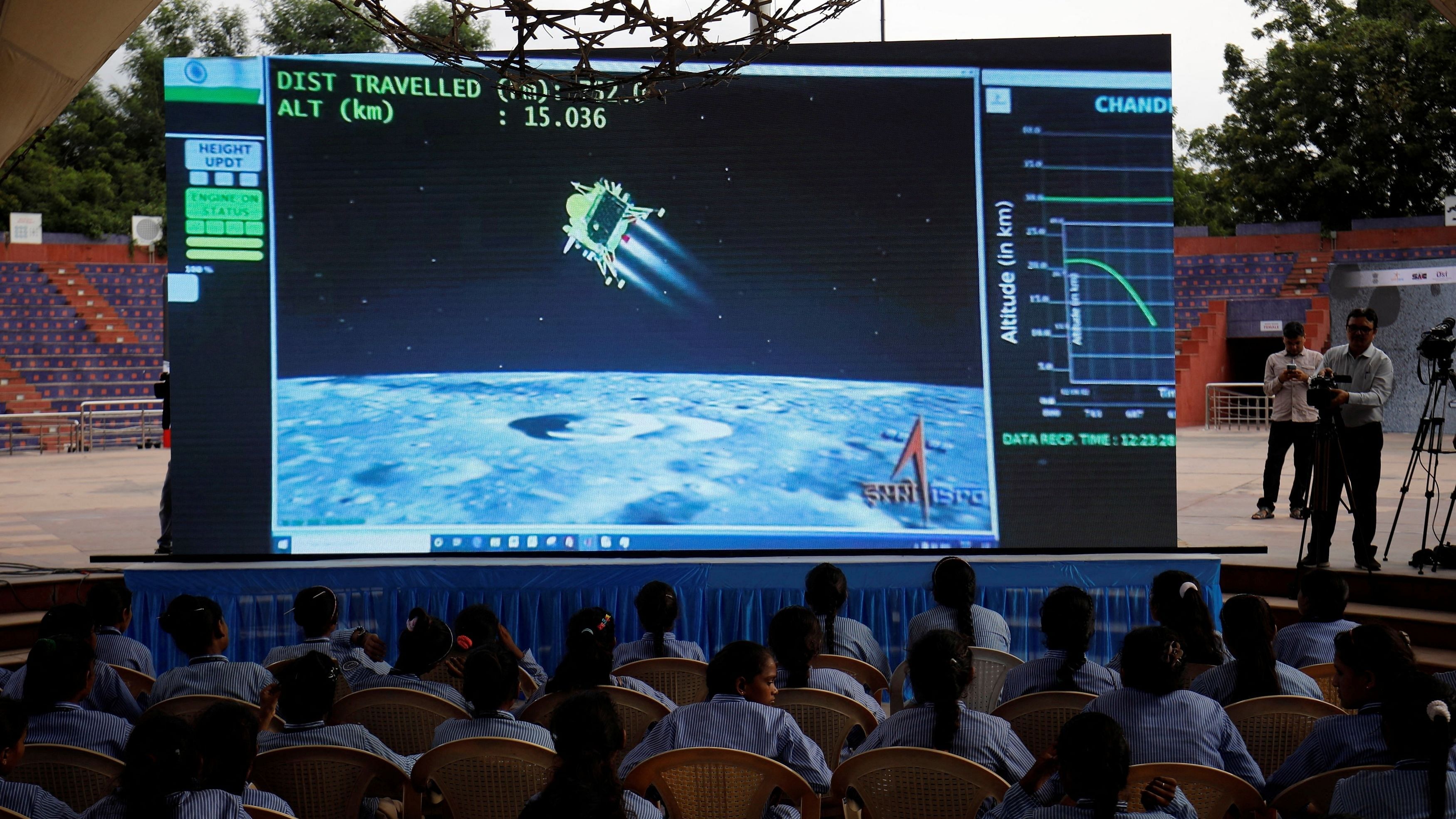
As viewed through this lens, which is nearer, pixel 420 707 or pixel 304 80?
pixel 420 707

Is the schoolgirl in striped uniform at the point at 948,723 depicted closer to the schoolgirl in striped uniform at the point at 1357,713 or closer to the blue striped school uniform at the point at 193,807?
the schoolgirl in striped uniform at the point at 1357,713

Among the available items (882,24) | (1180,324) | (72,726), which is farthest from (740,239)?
(1180,324)

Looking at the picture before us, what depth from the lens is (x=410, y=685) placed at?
368 centimetres

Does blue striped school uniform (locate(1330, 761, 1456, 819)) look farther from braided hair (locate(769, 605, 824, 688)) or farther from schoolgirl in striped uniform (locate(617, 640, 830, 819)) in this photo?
braided hair (locate(769, 605, 824, 688))

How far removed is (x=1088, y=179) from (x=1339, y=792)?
378cm

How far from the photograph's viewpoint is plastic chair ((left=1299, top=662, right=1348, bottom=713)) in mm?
3635

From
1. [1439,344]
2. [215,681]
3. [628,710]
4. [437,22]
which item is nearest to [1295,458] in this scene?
[1439,344]

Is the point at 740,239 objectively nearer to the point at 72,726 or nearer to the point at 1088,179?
the point at 1088,179

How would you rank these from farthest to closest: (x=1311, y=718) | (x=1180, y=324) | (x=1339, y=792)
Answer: (x=1180, y=324), (x=1311, y=718), (x=1339, y=792)

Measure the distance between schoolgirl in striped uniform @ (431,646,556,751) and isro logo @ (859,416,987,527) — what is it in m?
2.93

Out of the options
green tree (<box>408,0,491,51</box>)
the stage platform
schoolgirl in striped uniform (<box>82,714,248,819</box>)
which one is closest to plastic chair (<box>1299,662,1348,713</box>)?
the stage platform

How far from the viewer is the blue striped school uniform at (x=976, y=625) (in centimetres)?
445

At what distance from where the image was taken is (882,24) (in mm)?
6152

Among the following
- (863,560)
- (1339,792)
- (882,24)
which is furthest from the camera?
(882,24)
